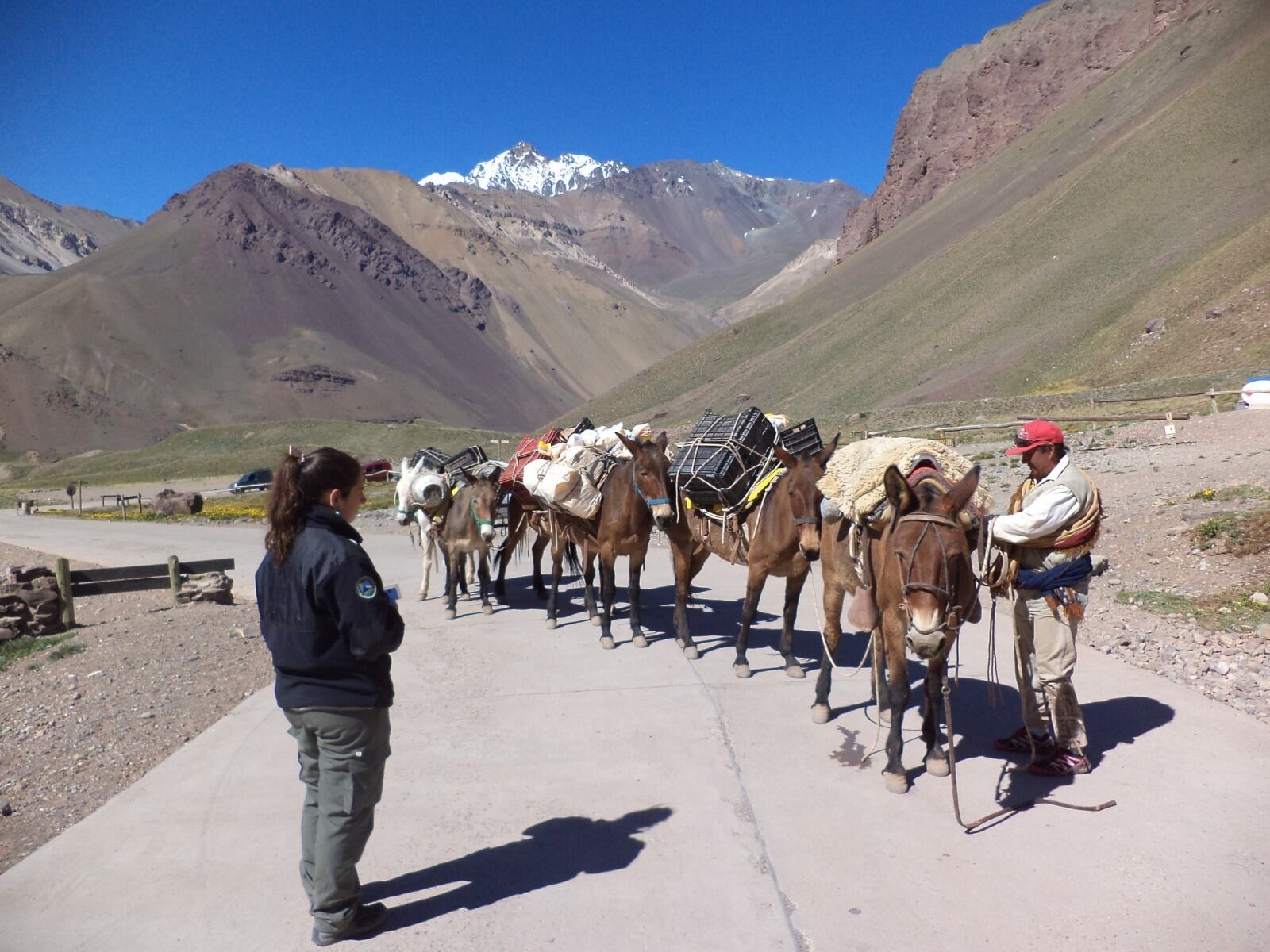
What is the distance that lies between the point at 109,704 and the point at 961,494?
7.78m

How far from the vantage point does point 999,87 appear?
347 ft

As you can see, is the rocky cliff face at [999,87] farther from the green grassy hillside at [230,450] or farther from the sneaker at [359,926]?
the sneaker at [359,926]

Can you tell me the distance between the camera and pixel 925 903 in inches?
162

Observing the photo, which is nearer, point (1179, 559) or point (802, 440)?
point (802, 440)

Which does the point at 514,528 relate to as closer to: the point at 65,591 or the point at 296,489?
the point at 65,591

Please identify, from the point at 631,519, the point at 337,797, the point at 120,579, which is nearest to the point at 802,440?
the point at 631,519

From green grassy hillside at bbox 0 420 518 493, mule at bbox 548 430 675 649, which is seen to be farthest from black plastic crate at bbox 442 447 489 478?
green grassy hillside at bbox 0 420 518 493

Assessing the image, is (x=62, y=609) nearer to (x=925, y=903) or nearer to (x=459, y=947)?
(x=459, y=947)

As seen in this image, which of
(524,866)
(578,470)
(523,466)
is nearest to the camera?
(524,866)

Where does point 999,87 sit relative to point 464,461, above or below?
above

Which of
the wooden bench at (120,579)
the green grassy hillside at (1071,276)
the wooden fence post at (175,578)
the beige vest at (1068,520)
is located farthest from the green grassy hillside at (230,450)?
the beige vest at (1068,520)

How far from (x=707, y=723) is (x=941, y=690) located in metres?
1.83

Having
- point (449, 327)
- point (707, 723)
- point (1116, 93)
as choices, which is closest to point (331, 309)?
point (449, 327)

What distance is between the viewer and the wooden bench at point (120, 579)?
40.2ft
